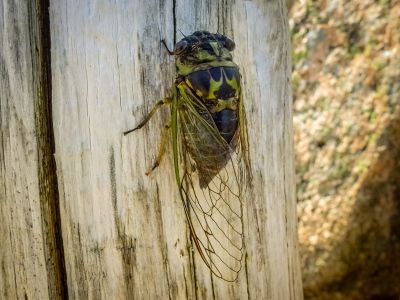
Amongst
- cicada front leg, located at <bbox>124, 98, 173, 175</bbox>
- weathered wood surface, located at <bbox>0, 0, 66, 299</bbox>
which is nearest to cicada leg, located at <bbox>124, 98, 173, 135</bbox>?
cicada front leg, located at <bbox>124, 98, 173, 175</bbox>

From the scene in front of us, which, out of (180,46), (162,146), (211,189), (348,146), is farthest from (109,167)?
(348,146)

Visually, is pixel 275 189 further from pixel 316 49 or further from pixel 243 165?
pixel 316 49

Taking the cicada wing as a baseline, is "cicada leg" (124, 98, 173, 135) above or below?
above

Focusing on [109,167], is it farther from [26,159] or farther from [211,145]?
[211,145]

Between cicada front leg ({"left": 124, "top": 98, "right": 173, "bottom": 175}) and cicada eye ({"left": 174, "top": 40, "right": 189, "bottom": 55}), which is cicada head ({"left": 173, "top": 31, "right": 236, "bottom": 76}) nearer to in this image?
cicada eye ({"left": 174, "top": 40, "right": 189, "bottom": 55})

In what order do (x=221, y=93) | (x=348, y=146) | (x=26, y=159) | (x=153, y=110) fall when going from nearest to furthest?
(x=26, y=159) → (x=153, y=110) → (x=221, y=93) → (x=348, y=146)

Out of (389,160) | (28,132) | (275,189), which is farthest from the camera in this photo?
(389,160)

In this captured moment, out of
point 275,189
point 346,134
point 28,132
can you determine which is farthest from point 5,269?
point 346,134

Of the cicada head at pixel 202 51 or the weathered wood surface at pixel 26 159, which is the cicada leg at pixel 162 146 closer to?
the cicada head at pixel 202 51
